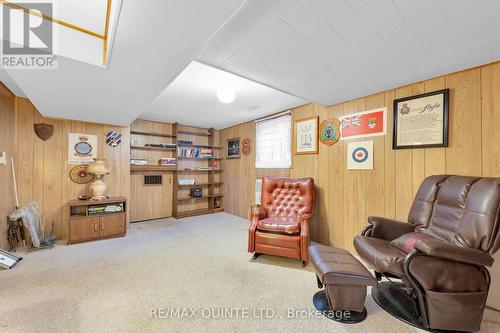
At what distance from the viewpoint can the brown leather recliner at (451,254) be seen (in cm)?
136

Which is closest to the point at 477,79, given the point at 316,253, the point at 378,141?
the point at 378,141

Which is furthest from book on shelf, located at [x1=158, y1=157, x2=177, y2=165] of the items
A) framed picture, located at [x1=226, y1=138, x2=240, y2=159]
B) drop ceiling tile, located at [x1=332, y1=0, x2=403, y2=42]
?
drop ceiling tile, located at [x1=332, y1=0, x2=403, y2=42]

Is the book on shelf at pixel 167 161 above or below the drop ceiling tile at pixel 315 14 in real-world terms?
below

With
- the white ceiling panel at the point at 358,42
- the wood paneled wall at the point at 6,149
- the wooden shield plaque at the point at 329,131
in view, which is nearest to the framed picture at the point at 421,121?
the white ceiling panel at the point at 358,42

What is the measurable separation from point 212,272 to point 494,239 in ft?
8.03

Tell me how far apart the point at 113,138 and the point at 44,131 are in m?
0.93

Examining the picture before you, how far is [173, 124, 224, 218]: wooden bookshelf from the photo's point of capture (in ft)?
16.1

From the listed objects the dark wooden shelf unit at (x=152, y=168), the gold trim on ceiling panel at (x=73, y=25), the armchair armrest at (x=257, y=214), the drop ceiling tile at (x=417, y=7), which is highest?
the gold trim on ceiling panel at (x=73, y=25)

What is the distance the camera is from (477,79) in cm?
184

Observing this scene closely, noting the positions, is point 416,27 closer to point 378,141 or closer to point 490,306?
point 378,141

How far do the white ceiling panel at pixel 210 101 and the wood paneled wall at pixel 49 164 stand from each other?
120 cm

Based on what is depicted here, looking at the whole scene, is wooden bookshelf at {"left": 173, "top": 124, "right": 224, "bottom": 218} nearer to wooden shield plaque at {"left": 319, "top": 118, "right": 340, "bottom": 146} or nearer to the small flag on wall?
wooden shield plaque at {"left": 319, "top": 118, "right": 340, "bottom": 146}

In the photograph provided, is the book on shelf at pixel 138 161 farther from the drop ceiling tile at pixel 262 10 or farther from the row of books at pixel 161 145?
the drop ceiling tile at pixel 262 10

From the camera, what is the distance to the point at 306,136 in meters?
3.36
